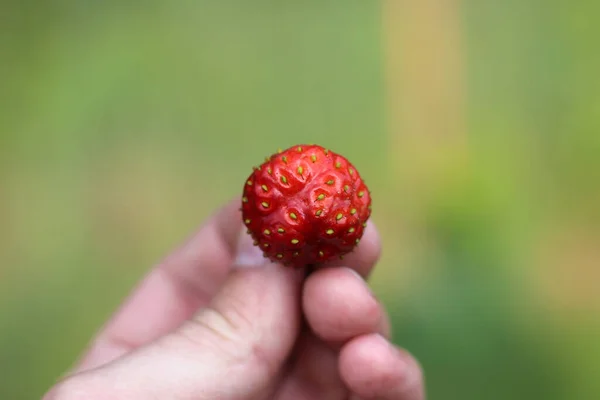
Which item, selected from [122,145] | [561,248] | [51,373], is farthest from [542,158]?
[51,373]

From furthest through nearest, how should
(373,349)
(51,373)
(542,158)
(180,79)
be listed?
(180,79), (542,158), (51,373), (373,349)

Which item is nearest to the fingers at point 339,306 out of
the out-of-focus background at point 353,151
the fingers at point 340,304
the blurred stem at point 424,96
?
the fingers at point 340,304

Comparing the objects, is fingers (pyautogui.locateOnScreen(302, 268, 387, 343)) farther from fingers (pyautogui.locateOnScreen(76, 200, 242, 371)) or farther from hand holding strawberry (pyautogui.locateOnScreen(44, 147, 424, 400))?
fingers (pyautogui.locateOnScreen(76, 200, 242, 371))

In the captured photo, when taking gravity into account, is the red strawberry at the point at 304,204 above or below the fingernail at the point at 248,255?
above

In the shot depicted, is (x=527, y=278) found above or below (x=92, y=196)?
below

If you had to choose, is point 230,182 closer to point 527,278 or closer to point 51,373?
point 51,373

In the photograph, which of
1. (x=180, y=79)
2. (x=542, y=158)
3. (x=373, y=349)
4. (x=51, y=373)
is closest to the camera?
(x=373, y=349)

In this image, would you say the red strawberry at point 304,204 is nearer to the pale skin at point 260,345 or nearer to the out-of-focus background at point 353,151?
the pale skin at point 260,345
